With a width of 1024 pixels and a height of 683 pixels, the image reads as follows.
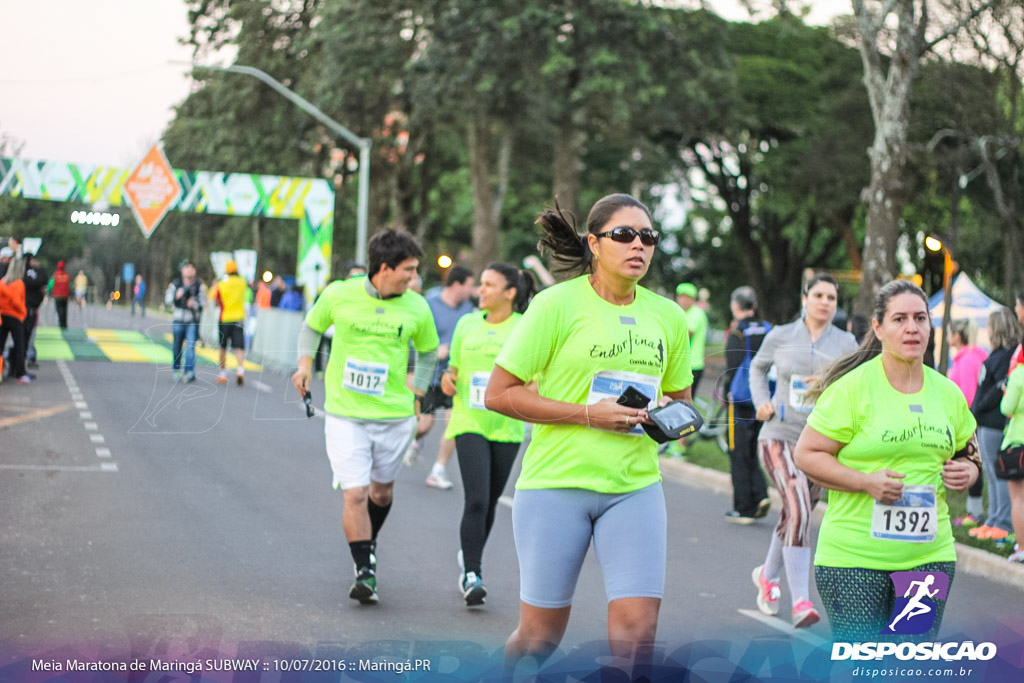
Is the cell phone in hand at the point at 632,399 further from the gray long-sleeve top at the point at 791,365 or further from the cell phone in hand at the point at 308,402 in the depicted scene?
the gray long-sleeve top at the point at 791,365

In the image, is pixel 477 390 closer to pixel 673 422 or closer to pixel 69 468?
pixel 69 468

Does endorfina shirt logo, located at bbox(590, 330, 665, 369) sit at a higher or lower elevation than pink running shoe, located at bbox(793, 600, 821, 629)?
higher

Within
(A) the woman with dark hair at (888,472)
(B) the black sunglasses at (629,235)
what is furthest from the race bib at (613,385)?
(A) the woman with dark hair at (888,472)

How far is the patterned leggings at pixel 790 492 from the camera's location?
6.56 m

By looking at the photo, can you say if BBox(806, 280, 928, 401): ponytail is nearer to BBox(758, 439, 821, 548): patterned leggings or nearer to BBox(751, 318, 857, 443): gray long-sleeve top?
BBox(758, 439, 821, 548): patterned leggings

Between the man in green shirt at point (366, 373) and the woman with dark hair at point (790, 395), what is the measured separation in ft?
6.09

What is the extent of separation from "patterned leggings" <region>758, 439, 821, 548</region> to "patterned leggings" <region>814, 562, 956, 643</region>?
233cm

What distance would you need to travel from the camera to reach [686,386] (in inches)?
167

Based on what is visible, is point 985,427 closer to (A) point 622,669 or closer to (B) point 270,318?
(B) point 270,318

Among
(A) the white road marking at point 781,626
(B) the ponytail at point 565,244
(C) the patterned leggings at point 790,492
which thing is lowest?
(A) the white road marking at point 781,626

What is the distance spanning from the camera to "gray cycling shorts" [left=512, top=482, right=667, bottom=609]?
3879 mm

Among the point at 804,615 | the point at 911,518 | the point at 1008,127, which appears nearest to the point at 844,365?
the point at 911,518

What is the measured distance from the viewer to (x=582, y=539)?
3955mm

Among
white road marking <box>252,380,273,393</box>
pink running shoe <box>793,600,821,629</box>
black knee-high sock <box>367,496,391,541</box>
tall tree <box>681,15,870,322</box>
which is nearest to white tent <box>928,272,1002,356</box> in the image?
pink running shoe <box>793,600,821,629</box>
